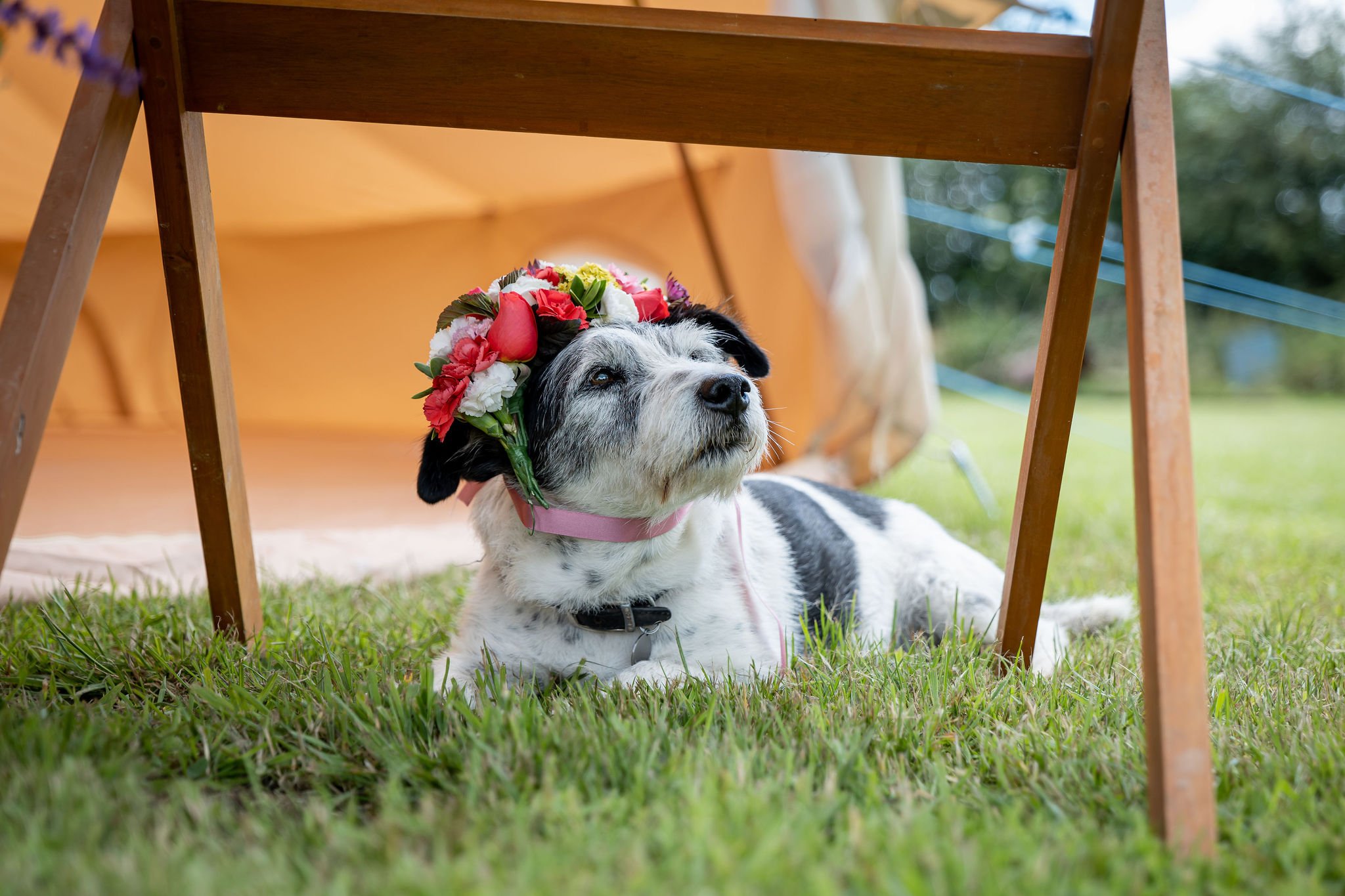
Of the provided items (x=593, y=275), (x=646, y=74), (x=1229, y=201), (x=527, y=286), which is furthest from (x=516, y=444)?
(x=1229, y=201)

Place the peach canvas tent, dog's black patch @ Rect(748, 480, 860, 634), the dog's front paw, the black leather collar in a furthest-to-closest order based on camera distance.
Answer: the peach canvas tent
dog's black patch @ Rect(748, 480, 860, 634)
the black leather collar
the dog's front paw

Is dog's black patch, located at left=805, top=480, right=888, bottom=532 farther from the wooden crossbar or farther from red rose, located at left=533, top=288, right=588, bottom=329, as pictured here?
the wooden crossbar

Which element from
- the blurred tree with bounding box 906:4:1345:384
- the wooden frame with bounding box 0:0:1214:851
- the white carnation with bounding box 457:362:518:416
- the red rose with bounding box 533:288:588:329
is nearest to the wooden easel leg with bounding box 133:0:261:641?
the wooden frame with bounding box 0:0:1214:851

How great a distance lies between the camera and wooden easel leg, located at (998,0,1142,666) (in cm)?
185

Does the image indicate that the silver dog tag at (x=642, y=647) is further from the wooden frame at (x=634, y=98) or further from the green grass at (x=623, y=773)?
the wooden frame at (x=634, y=98)

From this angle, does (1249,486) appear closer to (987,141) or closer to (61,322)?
(987,141)

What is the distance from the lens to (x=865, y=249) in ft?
17.3

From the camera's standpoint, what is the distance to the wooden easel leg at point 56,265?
1.71m

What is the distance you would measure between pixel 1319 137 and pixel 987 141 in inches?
1237

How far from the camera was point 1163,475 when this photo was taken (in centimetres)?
161

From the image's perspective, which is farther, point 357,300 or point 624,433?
point 357,300

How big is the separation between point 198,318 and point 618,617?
3.85 ft

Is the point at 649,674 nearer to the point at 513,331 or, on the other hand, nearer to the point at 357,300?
the point at 513,331

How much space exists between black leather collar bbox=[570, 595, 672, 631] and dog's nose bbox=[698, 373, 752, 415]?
1.68 ft
